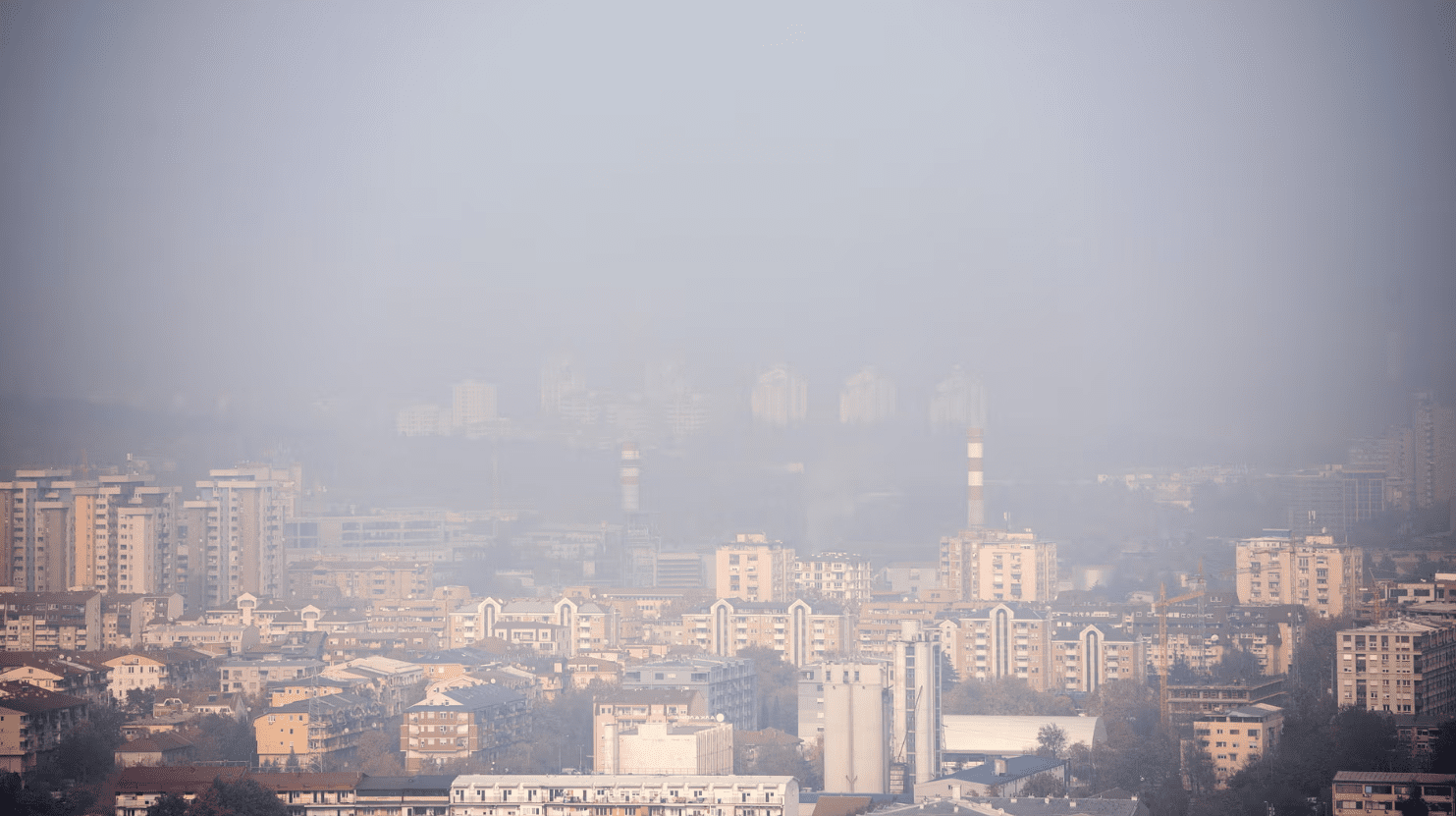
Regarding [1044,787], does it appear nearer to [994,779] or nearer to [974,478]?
[994,779]

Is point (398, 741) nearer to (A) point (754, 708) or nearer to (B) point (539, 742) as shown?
(B) point (539, 742)

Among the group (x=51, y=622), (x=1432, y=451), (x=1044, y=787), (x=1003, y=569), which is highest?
(x=1432, y=451)

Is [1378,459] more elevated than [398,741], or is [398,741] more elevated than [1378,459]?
[1378,459]

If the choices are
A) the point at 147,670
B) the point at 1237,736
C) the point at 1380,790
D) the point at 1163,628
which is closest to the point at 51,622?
the point at 147,670

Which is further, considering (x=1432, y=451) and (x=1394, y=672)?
(x=1432, y=451)

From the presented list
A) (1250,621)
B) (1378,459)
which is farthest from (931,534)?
(1250,621)

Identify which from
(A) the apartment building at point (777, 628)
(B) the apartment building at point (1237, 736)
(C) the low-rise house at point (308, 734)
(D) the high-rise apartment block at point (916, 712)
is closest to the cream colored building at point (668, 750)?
(D) the high-rise apartment block at point (916, 712)
